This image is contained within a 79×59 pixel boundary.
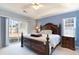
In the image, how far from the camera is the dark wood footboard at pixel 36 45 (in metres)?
2.17

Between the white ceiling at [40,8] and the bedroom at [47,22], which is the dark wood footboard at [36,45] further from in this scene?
the white ceiling at [40,8]

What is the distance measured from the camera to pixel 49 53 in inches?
86.4

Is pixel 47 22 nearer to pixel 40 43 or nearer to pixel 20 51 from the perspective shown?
pixel 40 43

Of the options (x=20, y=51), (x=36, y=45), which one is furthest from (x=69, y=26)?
(x=20, y=51)

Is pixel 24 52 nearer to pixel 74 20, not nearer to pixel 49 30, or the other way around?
pixel 49 30

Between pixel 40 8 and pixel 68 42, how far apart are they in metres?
0.92

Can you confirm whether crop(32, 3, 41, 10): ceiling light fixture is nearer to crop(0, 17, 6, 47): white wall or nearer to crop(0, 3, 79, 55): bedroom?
crop(0, 3, 79, 55): bedroom

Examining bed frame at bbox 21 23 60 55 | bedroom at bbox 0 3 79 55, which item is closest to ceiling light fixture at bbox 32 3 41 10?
bedroom at bbox 0 3 79 55

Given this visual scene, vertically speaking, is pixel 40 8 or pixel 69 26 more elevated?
pixel 40 8

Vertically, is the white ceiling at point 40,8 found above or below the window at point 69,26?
above

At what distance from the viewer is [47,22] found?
91.4 inches

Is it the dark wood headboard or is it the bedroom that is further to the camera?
the dark wood headboard

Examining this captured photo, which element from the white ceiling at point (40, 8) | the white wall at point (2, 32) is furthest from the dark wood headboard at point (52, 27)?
the white wall at point (2, 32)

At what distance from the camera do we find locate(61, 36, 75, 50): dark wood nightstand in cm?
213
